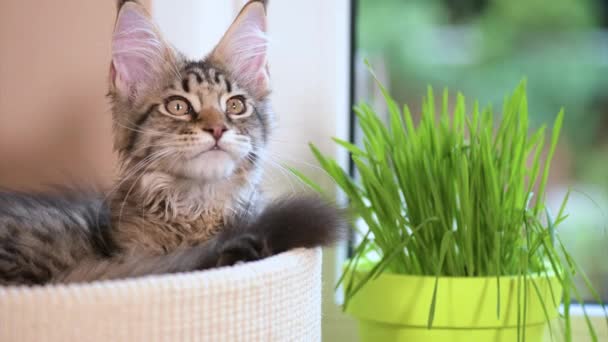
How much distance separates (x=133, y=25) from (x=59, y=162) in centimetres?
54

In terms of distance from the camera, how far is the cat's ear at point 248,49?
1.10 metres

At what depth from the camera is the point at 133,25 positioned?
102 centimetres

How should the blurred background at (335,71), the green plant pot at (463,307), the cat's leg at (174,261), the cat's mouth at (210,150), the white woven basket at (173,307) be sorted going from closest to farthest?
1. the white woven basket at (173,307)
2. the cat's leg at (174,261)
3. the cat's mouth at (210,150)
4. the green plant pot at (463,307)
5. the blurred background at (335,71)

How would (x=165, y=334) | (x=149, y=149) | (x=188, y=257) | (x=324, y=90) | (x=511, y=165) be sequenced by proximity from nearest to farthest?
1. (x=165, y=334)
2. (x=188, y=257)
3. (x=149, y=149)
4. (x=511, y=165)
5. (x=324, y=90)

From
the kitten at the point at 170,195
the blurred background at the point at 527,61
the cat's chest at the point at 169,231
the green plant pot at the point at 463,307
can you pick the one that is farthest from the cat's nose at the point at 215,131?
the blurred background at the point at 527,61

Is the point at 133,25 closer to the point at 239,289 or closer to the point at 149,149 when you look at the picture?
the point at 149,149

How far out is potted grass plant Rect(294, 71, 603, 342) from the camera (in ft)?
3.47

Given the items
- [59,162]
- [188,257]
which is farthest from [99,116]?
[188,257]

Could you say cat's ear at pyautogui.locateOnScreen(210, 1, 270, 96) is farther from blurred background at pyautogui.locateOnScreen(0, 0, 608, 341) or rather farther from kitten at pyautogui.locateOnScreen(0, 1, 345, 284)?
blurred background at pyautogui.locateOnScreen(0, 0, 608, 341)

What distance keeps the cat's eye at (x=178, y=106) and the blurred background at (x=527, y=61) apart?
832 mm

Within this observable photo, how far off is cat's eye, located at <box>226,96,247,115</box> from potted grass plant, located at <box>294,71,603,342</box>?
225 millimetres

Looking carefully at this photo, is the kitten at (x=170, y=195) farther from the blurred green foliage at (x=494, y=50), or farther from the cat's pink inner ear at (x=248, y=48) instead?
the blurred green foliage at (x=494, y=50)

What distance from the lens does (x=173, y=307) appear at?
70 cm

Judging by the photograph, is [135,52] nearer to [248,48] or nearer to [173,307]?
[248,48]
